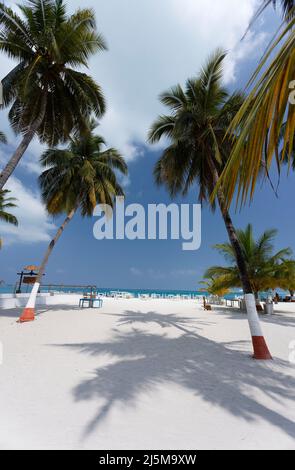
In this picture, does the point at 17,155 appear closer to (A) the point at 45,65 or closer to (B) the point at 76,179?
(A) the point at 45,65

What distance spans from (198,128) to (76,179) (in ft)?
30.6

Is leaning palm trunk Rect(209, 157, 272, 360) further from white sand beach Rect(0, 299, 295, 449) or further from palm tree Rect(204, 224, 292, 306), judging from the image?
palm tree Rect(204, 224, 292, 306)

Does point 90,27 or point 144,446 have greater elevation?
point 90,27

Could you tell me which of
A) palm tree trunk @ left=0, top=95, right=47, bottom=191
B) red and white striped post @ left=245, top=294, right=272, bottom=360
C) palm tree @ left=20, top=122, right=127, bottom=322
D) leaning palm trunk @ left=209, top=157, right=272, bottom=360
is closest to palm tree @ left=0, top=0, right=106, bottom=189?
palm tree trunk @ left=0, top=95, right=47, bottom=191

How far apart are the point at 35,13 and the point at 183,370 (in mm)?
13775

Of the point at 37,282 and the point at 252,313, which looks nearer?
the point at 252,313

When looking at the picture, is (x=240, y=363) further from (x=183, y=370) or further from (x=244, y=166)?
(x=244, y=166)

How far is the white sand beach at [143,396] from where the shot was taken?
8.92 ft

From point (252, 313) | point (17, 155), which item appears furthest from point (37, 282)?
point (252, 313)

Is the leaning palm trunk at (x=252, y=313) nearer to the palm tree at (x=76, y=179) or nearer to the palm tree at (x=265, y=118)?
the palm tree at (x=265, y=118)

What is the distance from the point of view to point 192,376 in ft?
15.3

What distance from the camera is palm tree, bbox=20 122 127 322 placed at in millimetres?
15359

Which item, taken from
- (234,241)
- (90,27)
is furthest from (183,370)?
(90,27)

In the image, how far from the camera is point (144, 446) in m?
2.60
